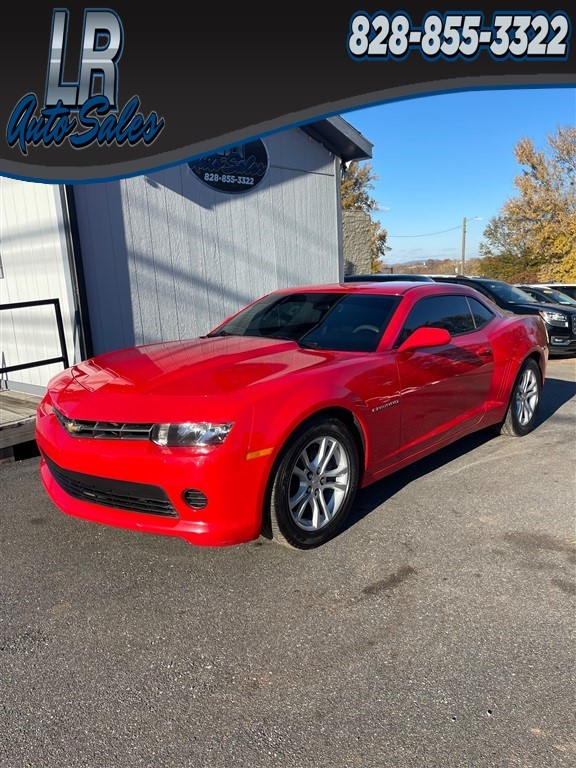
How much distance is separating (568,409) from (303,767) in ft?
19.0

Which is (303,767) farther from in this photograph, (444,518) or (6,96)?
(6,96)

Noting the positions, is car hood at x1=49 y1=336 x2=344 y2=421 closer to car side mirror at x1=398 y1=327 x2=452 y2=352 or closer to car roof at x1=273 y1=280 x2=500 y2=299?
car side mirror at x1=398 y1=327 x2=452 y2=352

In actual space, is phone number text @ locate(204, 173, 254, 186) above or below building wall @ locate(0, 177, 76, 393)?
above

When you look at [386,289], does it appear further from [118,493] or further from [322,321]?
[118,493]

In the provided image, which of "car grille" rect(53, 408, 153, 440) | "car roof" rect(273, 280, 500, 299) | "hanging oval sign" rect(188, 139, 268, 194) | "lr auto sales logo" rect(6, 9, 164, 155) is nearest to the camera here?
"car grille" rect(53, 408, 153, 440)

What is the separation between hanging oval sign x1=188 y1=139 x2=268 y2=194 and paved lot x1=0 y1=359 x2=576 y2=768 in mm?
5552

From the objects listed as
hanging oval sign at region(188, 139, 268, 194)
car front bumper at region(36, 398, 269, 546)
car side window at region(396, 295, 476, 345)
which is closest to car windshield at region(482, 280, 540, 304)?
hanging oval sign at region(188, 139, 268, 194)

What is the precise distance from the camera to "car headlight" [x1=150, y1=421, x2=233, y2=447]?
2885 mm

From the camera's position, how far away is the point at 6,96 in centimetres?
668

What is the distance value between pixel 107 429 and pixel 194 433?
20.3 inches

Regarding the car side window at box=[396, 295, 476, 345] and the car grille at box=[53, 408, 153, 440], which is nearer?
the car grille at box=[53, 408, 153, 440]

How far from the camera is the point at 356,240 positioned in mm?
18641

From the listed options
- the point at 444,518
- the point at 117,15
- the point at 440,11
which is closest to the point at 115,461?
the point at 444,518

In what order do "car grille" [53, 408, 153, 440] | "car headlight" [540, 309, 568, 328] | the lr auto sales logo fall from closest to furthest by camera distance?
"car grille" [53, 408, 153, 440] → the lr auto sales logo → "car headlight" [540, 309, 568, 328]
